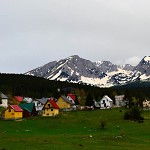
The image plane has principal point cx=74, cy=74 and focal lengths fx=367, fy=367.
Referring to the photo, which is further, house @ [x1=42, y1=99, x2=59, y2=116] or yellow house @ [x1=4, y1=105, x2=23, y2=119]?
house @ [x1=42, y1=99, x2=59, y2=116]

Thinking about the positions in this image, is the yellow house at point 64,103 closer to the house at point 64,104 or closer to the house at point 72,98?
the house at point 64,104

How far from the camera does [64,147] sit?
4403cm

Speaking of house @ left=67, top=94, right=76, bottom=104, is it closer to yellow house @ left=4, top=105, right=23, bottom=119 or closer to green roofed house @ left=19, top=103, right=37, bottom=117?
green roofed house @ left=19, top=103, right=37, bottom=117

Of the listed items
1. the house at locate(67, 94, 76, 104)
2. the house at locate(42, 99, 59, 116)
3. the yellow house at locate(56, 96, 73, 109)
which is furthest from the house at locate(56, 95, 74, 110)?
the house at locate(42, 99, 59, 116)

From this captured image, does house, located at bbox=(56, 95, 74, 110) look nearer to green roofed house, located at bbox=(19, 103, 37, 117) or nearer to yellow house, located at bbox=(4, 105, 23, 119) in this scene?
green roofed house, located at bbox=(19, 103, 37, 117)

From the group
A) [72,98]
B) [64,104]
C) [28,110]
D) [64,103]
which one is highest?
[72,98]

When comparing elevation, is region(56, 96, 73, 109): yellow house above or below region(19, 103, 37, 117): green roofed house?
above

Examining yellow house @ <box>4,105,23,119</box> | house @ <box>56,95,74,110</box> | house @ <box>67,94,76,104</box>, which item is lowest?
yellow house @ <box>4,105,23,119</box>

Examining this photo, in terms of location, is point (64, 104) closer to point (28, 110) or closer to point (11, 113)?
point (28, 110)

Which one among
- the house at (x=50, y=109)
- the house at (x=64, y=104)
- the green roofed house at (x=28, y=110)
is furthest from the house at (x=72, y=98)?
the house at (x=50, y=109)

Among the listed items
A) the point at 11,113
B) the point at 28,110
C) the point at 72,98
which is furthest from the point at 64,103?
the point at 11,113

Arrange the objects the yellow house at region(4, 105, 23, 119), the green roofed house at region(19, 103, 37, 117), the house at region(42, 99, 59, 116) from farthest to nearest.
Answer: the green roofed house at region(19, 103, 37, 117), the house at region(42, 99, 59, 116), the yellow house at region(4, 105, 23, 119)

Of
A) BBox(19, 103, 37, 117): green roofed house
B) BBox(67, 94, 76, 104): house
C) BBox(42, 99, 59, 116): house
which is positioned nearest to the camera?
BBox(42, 99, 59, 116): house

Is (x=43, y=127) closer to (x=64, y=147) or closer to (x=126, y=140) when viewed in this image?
(x=126, y=140)
